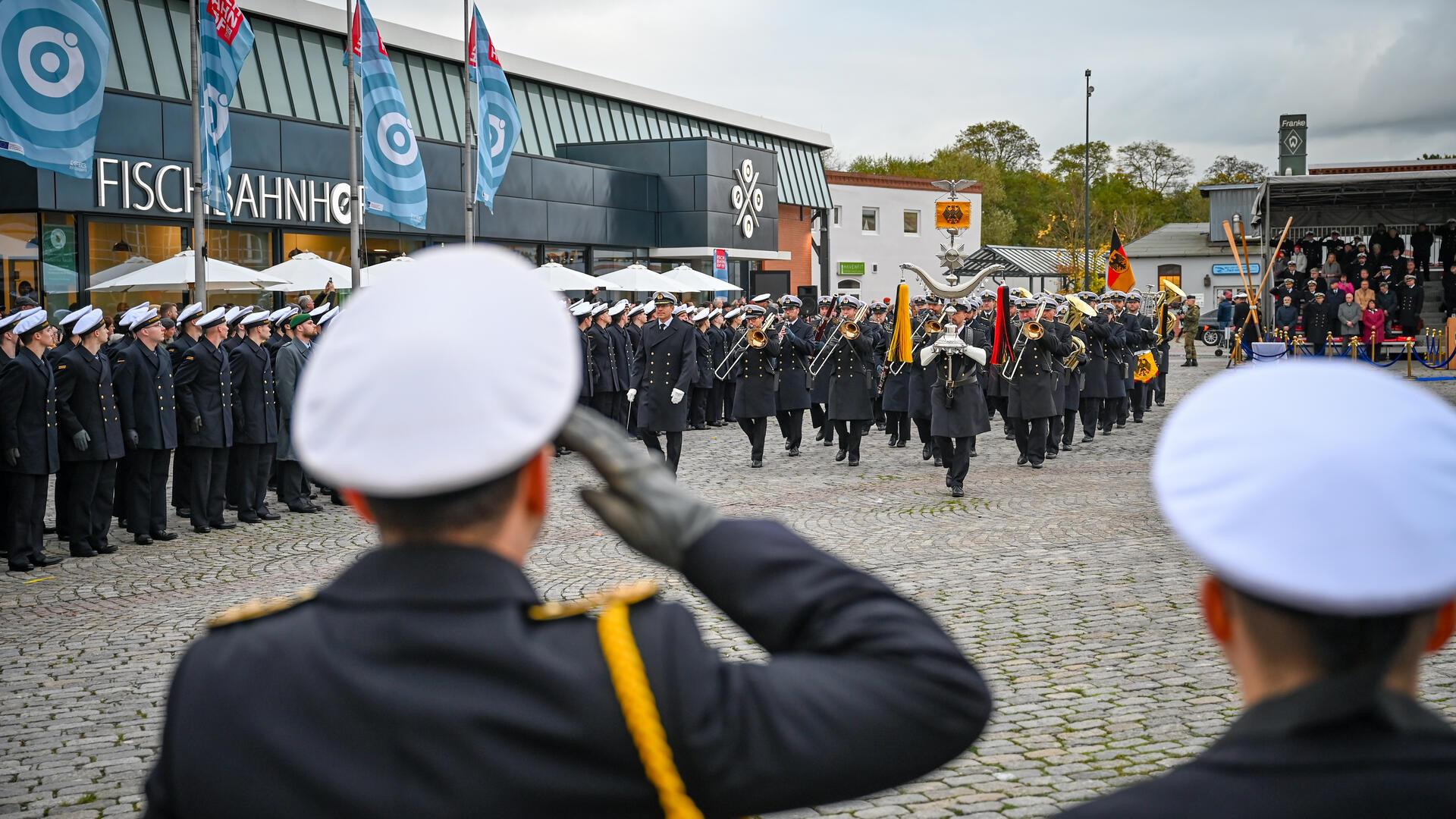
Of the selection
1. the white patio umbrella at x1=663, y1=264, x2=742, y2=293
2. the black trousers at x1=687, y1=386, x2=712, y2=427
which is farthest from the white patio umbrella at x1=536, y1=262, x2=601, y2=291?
the black trousers at x1=687, y1=386, x2=712, y2=427

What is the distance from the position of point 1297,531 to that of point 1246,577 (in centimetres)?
7

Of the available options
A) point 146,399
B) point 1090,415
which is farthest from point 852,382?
point 146,399

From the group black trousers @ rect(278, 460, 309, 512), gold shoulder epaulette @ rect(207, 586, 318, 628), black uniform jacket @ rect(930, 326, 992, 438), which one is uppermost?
gold shoulder epaulette @ rect(207, 586, 318, 628)

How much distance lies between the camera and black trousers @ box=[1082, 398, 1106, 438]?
1898 centimetres

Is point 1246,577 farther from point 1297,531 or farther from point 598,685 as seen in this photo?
point 598,685

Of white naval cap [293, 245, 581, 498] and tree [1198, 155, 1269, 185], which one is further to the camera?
tree [1198, 155, 1269, 185]

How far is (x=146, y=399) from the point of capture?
11.8 meters

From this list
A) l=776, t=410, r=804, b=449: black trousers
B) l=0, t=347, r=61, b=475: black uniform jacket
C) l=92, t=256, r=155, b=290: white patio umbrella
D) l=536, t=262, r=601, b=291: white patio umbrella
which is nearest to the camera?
l=0, t=347, r=61, b=475: black uniform jacket

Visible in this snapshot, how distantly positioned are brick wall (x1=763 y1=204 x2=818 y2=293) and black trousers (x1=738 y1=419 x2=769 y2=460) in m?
31.8

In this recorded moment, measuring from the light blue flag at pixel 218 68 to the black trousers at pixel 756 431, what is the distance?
8203 mm

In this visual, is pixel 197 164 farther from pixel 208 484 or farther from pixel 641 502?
pixel 641 502

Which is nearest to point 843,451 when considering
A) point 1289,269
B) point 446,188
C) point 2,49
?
point 2,49

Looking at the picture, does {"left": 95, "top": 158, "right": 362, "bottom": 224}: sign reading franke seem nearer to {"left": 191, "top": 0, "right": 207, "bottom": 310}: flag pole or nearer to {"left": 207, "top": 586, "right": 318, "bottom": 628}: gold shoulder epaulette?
{"left": 191, "top": 0, "right": 207, "bottom": 310}: flag pole

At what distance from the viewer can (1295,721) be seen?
1.35 metres
